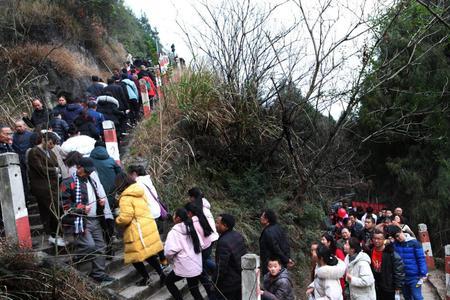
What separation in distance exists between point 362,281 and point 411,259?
1.77 metres

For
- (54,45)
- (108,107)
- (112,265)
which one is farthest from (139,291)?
(54,45)

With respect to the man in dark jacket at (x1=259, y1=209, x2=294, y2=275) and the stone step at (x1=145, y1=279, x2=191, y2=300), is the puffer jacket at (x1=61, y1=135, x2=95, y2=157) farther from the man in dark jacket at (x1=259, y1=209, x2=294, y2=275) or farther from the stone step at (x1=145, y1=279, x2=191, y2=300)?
the man in dark jacket at (x1=259, y1=209, x2=294, y2=275)

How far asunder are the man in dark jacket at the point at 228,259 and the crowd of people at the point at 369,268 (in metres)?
0.93

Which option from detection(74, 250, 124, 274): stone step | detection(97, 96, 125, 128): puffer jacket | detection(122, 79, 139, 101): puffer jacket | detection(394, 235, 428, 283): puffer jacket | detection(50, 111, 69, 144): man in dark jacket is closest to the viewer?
detection(74, 250, 124, 274): stone step

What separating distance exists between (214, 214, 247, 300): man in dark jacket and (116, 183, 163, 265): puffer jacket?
1.00 meters

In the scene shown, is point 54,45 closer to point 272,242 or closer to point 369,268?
point 272,242

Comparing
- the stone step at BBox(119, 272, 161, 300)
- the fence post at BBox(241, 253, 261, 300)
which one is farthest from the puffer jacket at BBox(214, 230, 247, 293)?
the stone step at BBox(119, 272, 161, 300)

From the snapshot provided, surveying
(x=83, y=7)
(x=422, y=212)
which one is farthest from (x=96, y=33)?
(x=422, y=212)

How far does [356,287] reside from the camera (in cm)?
591

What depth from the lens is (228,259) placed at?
557 cm

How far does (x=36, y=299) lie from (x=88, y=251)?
1.08 m

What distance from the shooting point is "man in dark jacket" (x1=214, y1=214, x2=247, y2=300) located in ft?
18.3

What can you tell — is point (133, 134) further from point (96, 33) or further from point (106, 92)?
point (96, 33)

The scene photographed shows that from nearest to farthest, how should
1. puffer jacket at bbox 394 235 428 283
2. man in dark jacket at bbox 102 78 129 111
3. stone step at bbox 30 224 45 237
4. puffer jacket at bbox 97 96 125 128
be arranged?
stone step at bbox 30 224 45 237, puffer jacket at bbox 394 235 428 283, puffer jacket at bbox 97 96 125 128, man in dark jacket at bbox 102 78 129 111
